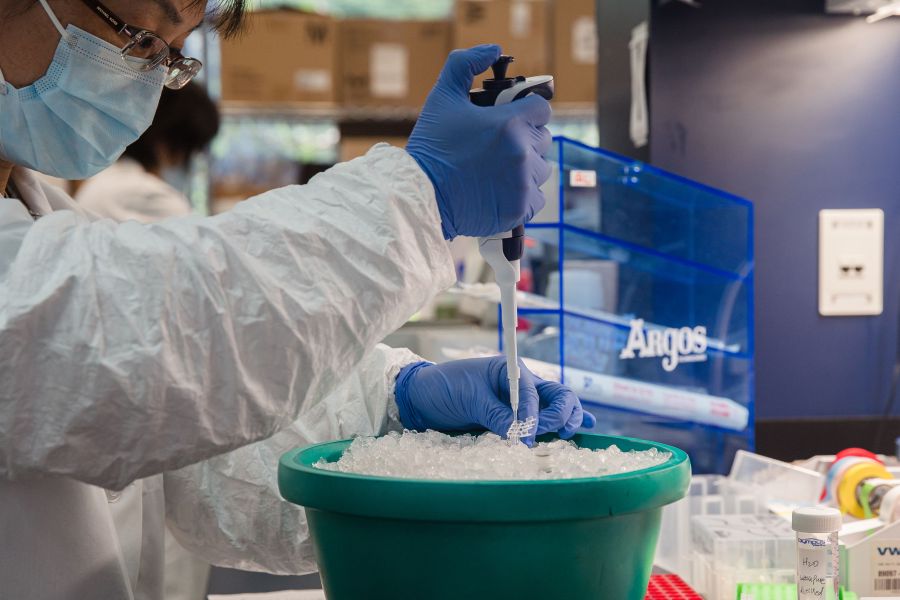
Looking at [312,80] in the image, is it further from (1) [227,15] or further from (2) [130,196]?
(1) [227,15]

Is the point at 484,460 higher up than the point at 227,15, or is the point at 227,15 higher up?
the point at 227,15

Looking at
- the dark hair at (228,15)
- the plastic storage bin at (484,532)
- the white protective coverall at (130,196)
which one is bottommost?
the plastic storage bin at (484,532)

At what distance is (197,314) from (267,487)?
1.75 ft

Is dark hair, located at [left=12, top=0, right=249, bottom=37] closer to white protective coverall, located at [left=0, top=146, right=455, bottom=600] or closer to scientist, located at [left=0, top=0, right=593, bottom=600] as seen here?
scientist, located at [left=0, top=0, right=593, bottom=600]

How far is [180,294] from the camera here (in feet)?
2.75

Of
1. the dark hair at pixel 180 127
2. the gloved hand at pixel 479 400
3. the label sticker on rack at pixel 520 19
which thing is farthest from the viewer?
the label sticker on rack at pixel 520 19

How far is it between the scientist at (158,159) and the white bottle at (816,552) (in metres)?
2.85

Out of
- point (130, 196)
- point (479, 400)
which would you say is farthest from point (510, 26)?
point (479, 400)

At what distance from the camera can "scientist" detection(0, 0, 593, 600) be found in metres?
0.82

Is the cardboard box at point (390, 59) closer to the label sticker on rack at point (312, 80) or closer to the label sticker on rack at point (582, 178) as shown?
the label sticker on rack at point (312, 80)

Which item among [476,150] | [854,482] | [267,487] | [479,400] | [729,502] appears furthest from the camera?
[729,502]

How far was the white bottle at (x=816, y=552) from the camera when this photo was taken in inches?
42.8

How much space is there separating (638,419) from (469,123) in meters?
1.07

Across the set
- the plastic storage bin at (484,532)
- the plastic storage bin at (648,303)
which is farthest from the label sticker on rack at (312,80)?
the plastic storage bin at (484,532)
